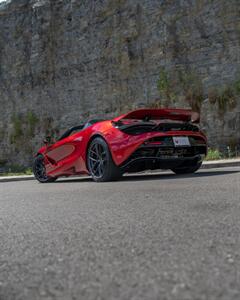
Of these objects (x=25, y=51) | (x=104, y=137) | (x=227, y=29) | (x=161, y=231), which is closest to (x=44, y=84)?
(x=25, y=51)

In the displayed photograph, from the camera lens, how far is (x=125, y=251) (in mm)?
1764

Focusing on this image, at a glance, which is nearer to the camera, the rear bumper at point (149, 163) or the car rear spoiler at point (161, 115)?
the rear bumper at point (149, 163)

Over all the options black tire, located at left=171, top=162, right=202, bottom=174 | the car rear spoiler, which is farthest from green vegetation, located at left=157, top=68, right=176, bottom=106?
the car rear spoiler

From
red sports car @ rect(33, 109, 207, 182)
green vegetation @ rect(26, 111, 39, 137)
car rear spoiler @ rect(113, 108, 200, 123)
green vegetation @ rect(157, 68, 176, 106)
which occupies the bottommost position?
red sports car @ rect(33, 109, 207, 182)

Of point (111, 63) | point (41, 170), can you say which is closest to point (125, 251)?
point (41, 170)

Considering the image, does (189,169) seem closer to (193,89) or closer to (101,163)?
(101,163)

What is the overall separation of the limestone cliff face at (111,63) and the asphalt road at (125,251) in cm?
1246

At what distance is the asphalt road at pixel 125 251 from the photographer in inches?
50.1

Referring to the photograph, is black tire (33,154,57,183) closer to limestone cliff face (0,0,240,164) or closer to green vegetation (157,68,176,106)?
limestone cliff face (0,0,240,164)

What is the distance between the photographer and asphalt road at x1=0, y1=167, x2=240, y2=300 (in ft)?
4.17

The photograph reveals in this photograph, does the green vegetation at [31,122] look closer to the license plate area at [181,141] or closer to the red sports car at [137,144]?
the red sports car at [137,144]

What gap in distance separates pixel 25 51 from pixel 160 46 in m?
9.35

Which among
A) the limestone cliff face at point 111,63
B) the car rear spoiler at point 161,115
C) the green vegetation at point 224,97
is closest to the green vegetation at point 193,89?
the limestone cliff face at point 111,63

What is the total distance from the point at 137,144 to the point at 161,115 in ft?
3.17
